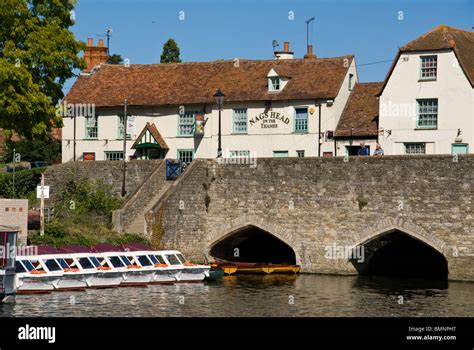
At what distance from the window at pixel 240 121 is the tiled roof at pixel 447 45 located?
9.01m

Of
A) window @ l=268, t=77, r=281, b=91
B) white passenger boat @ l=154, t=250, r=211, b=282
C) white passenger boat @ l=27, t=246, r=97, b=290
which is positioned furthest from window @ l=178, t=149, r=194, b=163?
white passenger boat @ l=27, t=246, r=97, b=290

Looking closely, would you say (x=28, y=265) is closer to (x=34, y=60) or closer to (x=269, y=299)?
(x=269, y=299)

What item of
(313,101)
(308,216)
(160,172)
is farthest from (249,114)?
(308,216)

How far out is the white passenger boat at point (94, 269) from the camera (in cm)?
4306

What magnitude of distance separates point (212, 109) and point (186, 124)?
2.00 m

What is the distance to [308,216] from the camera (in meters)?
50.1

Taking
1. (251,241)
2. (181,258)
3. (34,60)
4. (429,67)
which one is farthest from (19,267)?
(429,67)

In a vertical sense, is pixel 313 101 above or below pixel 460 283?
above

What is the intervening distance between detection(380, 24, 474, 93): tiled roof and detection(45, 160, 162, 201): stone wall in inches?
564

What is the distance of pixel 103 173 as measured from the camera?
5597 cm

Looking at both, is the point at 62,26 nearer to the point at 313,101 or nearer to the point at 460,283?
the point at 313,101

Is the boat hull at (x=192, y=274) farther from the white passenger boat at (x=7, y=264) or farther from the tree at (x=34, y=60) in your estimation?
the tree at (x=34, y=60)

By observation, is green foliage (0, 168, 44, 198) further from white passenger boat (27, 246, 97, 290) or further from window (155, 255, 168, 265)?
white passenger boat (27, 246, 97, 290)
